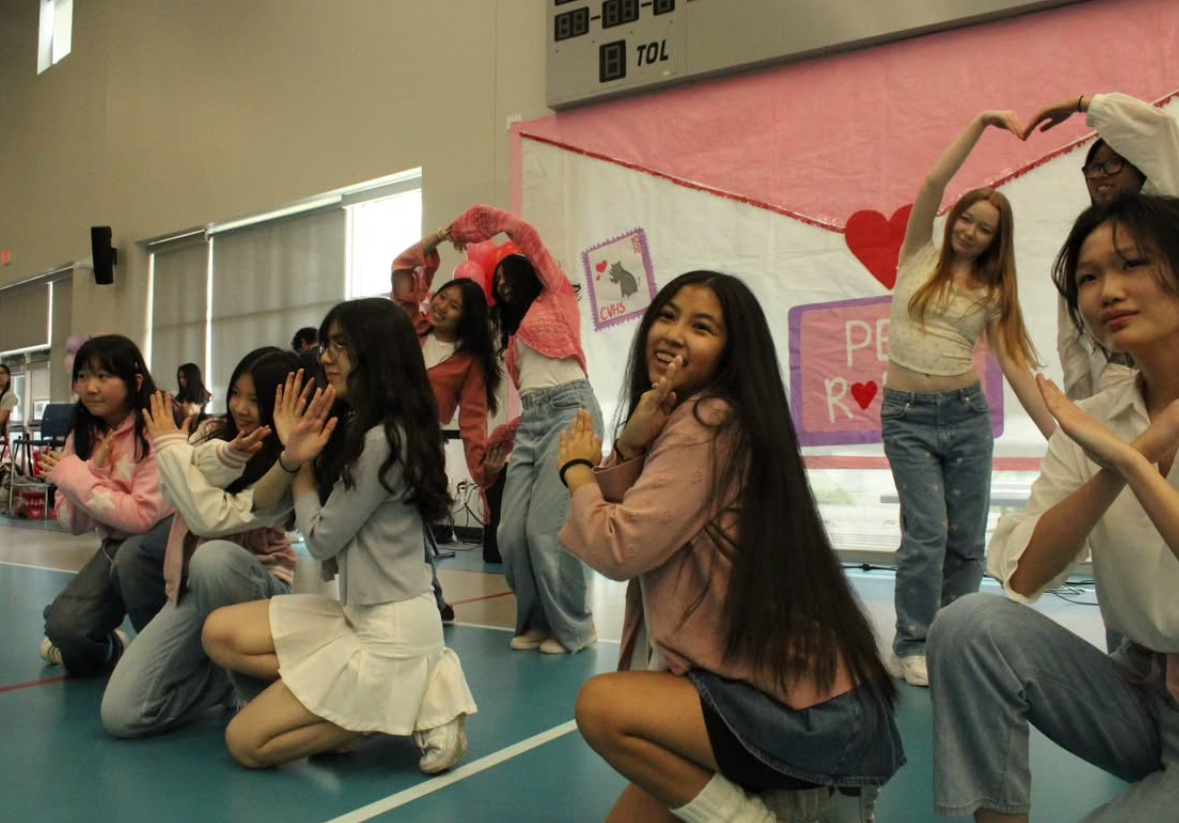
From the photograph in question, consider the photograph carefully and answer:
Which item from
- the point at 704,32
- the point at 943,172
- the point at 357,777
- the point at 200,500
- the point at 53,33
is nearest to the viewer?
the point at 357,777

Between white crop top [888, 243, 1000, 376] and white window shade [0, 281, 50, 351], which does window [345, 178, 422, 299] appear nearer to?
white crop top [888, 243, 1000, 376]

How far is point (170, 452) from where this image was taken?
176 centimetres

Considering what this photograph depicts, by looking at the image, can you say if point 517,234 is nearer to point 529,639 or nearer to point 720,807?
point 529,639

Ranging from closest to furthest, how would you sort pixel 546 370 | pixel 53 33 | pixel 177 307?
1. pixel 546 370
2. pixel 177 307
3. pixel 53 33

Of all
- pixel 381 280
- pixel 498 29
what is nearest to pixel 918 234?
pixel 498 29

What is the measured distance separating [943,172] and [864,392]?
6.69ft

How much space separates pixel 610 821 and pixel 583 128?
418 centimetres

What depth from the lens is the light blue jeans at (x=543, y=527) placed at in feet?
8.25

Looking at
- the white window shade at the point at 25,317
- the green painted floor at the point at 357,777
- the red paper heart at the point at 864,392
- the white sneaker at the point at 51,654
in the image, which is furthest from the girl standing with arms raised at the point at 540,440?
the white window shade at the point at 25,317

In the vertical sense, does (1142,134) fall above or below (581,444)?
above

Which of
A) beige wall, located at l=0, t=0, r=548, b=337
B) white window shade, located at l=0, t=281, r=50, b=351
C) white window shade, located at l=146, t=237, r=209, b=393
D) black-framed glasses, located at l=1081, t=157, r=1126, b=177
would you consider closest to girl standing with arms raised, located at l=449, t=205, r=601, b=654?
black-framed glasses, located at l=1081, t=157, r=1126, b=177

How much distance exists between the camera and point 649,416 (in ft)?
4.01

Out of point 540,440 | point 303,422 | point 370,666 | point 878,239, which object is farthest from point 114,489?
point 878,239

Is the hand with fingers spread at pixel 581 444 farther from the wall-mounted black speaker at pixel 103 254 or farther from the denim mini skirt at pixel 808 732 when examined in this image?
the wall-mounted black speaker at pixel 103 254
